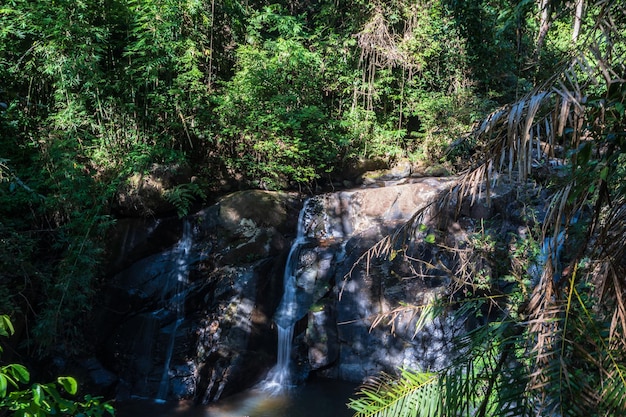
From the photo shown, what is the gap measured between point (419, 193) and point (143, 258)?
215 inches

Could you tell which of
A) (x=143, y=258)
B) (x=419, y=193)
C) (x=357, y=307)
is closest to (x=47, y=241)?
(x=143, y=258)

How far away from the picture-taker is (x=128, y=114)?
9.48 meters

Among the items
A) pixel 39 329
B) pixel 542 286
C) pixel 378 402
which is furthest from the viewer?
pixel 39 329

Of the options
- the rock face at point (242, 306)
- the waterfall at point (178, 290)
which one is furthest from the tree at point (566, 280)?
the waterfall at point (178, 290)

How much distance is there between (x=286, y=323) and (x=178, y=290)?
79.8 inches

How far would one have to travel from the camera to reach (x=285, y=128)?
425 inches

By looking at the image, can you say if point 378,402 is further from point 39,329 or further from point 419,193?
point 419,193

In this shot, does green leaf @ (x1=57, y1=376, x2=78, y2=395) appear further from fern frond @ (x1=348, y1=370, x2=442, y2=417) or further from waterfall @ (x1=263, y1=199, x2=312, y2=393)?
waterfall @ (x1=263, y1=199, x2=312, y2=393)

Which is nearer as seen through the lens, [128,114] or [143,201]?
[143,201]

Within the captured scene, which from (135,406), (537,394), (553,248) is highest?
(553,248)

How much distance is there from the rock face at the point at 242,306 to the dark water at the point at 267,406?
22 centimetres

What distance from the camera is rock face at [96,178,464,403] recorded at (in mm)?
7461

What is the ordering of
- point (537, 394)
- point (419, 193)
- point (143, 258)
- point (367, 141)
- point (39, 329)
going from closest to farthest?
1. point (537, 394)
2. point (39, 329)
3. point (143, 258)
4. point (419, 193)
5. point (367, 141)

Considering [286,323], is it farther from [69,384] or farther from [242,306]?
[69,384]
